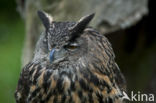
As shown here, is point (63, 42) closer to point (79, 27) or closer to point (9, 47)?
point (79, 27)

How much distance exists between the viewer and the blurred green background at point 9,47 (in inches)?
234

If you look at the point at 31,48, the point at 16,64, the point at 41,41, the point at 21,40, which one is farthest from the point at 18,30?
the point at 41,41

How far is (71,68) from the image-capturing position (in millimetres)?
3129

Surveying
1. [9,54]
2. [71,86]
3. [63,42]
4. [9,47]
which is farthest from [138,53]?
[63,42]

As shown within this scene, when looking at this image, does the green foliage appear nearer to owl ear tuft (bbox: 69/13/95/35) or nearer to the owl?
the owl

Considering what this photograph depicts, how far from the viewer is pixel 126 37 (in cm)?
532

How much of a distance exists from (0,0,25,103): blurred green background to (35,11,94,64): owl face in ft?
9.25

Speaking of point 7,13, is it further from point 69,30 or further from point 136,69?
point 69,30

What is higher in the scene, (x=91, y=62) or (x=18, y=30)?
(x=18, y=30)

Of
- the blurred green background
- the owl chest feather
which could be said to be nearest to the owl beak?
the owl chest feather

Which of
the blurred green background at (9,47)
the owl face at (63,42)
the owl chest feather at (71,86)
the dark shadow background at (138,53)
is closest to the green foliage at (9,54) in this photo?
the blurred green background at (9,47)

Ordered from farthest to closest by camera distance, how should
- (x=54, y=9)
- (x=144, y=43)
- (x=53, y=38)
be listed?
(x=144, y=43) → (x=54, y=9) → (x=53, y=38)

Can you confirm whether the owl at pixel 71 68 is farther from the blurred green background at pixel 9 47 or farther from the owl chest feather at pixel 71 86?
the blurred green background at pixel 9 47

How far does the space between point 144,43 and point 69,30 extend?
95.1 inches
